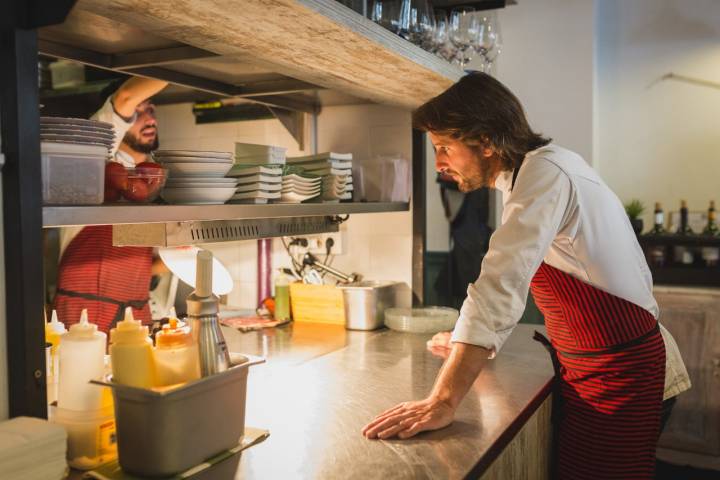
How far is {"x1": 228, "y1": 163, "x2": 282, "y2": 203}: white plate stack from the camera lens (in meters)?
2.00

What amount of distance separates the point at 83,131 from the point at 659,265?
363 centimetres

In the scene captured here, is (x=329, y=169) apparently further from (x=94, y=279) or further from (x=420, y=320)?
(x=94, y=279)

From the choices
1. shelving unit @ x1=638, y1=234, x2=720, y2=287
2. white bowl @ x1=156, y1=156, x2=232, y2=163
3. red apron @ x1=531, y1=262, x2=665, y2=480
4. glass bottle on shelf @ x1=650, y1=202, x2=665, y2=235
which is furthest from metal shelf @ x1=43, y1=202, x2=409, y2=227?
glass bottle on shelf @ x1=650, y1=202, x2=665, y2=235

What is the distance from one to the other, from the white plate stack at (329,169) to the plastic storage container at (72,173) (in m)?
1.27

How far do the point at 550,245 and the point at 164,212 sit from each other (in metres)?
1.02

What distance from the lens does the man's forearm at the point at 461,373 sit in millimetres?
1748

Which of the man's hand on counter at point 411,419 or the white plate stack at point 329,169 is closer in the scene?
the man's hand on counter at point 411,419

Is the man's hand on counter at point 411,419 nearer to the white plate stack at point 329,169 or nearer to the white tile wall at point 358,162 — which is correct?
the white plate stack at point 329,169

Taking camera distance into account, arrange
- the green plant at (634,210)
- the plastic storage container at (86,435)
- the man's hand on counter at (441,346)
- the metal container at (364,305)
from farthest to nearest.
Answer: the green plant at (634,210) → the metal container at (364,305) → the man's hand on counter at (441,346) → the plastic storage container at (86,435)

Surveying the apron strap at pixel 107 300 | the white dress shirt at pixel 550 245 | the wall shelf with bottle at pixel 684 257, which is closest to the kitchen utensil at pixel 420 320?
the white dress shirt at pixel 550 245

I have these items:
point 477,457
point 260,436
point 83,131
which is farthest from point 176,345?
point 477,457

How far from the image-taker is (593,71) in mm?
4703

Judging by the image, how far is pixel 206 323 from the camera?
1435 mm

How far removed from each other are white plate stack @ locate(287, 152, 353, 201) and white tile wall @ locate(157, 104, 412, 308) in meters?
0.31
